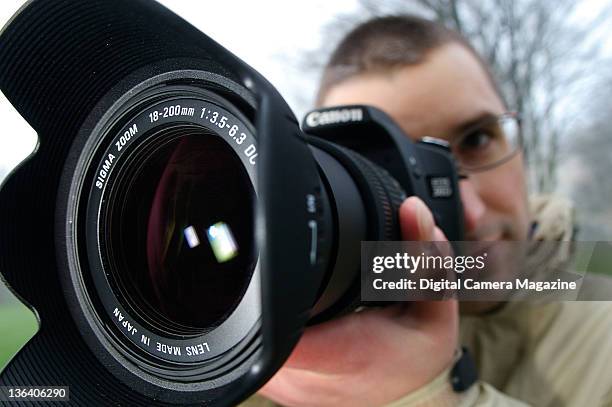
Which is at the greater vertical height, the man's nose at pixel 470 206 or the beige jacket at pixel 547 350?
the man's nose at pixel 470 206

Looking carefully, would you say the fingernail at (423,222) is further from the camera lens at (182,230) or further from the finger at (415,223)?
the camera lens at (182,230)

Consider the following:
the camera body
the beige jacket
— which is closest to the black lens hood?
the camera body

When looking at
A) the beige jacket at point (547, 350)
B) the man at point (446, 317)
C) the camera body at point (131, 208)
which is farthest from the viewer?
the beige jacket at point (547, 350)

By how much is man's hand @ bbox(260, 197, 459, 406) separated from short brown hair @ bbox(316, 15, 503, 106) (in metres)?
0.33

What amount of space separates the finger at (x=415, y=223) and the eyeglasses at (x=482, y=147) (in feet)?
1.00

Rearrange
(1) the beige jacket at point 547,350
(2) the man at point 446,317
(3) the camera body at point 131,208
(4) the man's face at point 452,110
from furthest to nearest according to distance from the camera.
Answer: (4) the man's face at point 452,110 → (1) the beige jacket at point 547,350 → (2) the man at point 446,317 → (3) the camera body at point 131,208

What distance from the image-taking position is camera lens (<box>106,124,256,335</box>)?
14.3 inches

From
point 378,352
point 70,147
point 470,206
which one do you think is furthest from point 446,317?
point 70,147

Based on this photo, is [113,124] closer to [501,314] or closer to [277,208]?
[277,208]

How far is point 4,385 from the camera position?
16.5 inches

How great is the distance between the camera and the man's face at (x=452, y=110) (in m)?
0.71

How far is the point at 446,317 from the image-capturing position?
48cm

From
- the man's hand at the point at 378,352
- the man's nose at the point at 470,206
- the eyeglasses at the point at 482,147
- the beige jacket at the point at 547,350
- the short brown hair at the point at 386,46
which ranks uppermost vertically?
the short brown hair at the point at 386,46

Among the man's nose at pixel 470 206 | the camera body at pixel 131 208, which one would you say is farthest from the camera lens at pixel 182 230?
the man's nose at pixel 470 206
